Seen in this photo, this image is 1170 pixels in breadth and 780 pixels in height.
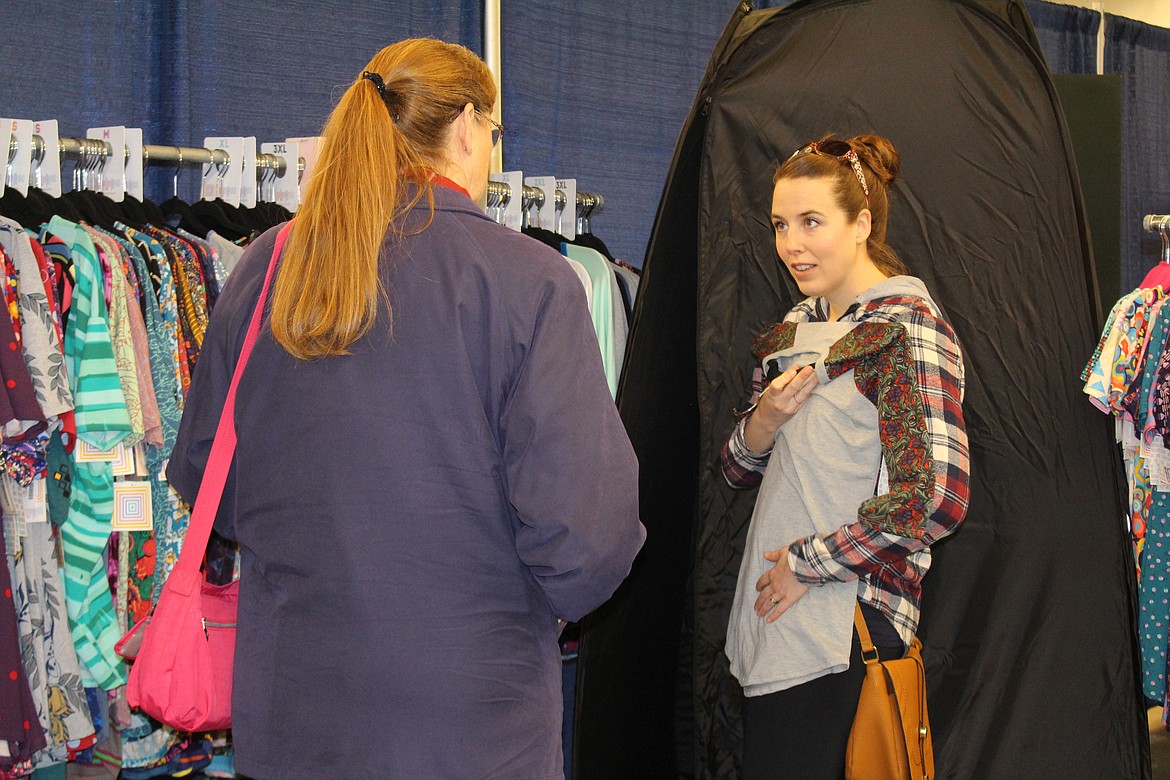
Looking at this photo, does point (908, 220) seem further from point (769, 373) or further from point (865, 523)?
point (865, 523)

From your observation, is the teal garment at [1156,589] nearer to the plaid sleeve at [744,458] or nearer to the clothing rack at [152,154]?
the plaid sleeve at [744,458]

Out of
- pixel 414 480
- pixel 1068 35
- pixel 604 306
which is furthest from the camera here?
pixel 1068 35

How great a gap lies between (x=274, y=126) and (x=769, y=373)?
4.96 ft

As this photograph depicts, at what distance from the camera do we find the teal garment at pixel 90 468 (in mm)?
1883

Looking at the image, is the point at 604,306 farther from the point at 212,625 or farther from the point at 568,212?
the point at 212,625

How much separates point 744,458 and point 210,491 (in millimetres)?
991

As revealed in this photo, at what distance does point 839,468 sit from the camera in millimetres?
1721

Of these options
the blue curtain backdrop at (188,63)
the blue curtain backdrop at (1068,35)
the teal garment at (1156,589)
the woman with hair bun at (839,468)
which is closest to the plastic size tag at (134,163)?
the blue curtain backdrop at (188,63)

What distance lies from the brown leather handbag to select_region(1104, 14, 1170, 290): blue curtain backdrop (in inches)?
157

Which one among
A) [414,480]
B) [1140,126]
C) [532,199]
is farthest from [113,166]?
[1140,126]

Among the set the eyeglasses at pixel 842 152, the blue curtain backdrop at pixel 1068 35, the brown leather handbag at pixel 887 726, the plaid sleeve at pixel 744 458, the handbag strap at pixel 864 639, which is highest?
the blue curtain backdrop at pixel 1068 35

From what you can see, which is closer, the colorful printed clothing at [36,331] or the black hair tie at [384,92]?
the black hair tie at [384,92]

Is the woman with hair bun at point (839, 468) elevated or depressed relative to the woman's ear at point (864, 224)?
depressed

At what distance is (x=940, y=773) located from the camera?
214cm
